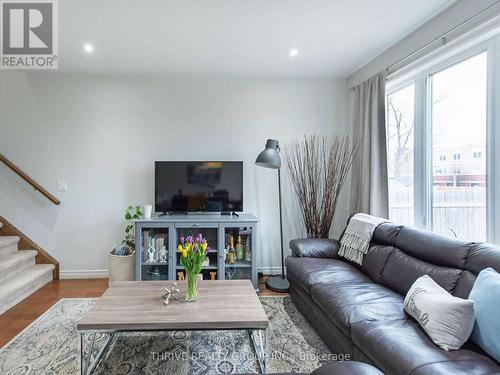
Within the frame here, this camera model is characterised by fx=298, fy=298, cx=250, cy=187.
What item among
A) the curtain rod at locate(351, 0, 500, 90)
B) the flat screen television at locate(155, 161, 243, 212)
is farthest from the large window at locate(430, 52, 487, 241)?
the flat screen television at locate(155, 161, 243, 212)

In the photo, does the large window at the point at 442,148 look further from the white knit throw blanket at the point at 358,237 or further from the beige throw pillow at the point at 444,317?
the beige throw pillow at the point at 444,317

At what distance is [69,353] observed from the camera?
2090 millimetres

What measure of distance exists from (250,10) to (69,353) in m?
2.87

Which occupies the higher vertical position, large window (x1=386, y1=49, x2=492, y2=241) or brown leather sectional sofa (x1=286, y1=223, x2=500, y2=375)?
large window (x1=386, y1=49, x2=492, y2=241)

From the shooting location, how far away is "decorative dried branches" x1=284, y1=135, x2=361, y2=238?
3609 millimetres

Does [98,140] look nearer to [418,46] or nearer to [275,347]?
[275,347]

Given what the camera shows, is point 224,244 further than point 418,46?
Yes

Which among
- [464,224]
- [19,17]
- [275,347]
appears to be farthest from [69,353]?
[464,224]

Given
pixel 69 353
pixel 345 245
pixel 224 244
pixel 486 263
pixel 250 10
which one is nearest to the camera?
pixel 486 263

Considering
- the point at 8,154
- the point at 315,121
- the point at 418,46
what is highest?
the point at 418,46

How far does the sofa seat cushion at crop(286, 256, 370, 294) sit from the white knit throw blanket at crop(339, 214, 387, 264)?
0.34 ft

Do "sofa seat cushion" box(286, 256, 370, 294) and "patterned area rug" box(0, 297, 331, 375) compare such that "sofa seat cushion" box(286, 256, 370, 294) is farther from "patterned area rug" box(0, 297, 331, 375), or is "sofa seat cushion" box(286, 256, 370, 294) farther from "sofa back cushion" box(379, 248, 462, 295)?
"patterned area rug" box(0, 297, 331, 375)

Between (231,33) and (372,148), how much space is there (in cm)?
180

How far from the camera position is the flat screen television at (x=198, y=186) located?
3.59 meters
